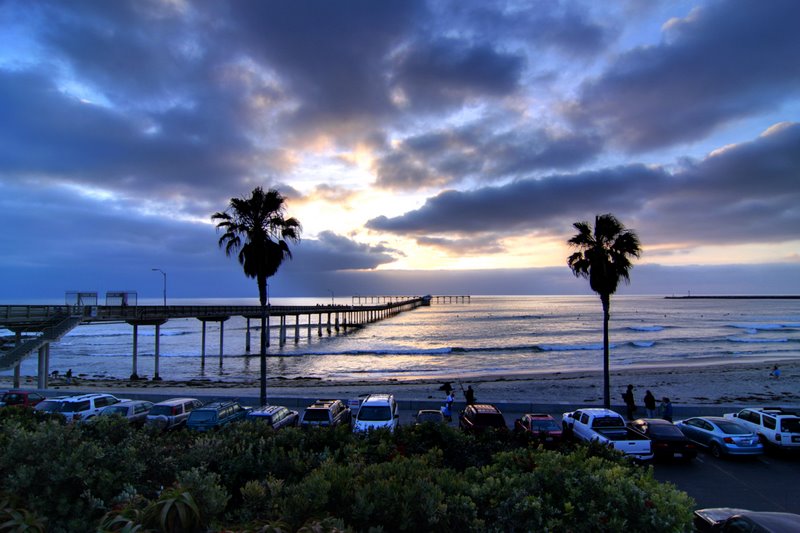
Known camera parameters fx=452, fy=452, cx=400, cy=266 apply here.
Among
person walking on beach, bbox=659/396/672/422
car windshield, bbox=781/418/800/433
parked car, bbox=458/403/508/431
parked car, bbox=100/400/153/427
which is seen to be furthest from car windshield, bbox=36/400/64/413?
car windshield, bbox=781/418/800/433

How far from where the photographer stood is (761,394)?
96.0ft

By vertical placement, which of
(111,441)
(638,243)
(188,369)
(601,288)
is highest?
(638,243)

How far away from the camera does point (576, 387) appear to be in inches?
1297

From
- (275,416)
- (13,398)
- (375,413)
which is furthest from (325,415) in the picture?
(13,398)

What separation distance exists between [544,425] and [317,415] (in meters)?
7.87

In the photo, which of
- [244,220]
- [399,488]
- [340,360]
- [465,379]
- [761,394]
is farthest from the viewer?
[340,360]

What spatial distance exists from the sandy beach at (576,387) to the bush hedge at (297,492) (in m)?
20.9

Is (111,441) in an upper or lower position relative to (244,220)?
lower

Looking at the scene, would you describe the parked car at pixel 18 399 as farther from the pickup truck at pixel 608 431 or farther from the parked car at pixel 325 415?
the pickup truck at pixel 608 431

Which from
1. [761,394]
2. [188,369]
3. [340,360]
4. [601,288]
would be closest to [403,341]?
[340,360]

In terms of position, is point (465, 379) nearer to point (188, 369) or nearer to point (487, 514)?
point (188, 369)

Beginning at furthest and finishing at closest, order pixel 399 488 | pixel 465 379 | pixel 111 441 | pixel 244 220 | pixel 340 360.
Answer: pixel 340 360, pixel 465 379, pixel 244 220, pixel 111 441, pixel 399 488

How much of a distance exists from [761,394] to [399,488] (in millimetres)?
34797

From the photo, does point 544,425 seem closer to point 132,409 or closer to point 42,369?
point 132,409
